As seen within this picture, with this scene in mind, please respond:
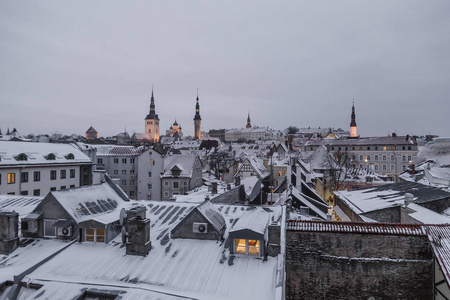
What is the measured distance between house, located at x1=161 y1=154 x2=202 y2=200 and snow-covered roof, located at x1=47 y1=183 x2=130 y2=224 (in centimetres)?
2408

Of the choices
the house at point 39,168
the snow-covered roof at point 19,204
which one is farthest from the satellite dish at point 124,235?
the house at point 39,168

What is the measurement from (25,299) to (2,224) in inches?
157

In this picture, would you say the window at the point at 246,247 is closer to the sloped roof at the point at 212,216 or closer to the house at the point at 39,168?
the sloped roof at the point at 212,216

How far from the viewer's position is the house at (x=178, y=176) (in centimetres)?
4034

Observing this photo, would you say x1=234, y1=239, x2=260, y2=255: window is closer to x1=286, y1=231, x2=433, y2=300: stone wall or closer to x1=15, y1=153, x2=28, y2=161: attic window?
x1=286, y1=231, x2=433, y2=300: stone wall

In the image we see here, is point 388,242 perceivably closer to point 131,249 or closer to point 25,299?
point 131,249

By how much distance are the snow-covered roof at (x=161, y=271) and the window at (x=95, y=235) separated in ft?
0.73

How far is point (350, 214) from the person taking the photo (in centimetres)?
2252

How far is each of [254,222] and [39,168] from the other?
2949 cm

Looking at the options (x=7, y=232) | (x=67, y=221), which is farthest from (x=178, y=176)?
(x=7, y=232)

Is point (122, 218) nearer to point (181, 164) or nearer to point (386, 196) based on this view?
point (386, 196)

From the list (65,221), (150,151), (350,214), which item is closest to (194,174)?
(150,151)

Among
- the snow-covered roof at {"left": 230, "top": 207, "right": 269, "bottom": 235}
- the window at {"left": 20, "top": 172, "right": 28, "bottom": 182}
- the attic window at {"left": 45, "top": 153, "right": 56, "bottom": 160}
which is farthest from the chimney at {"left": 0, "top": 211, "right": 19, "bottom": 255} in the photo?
the attic window at {"left": 45, "top": 153, "right": 56, "bottom": 160}

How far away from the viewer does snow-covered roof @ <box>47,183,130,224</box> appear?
12.4 meters
